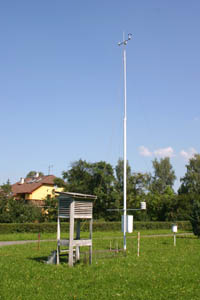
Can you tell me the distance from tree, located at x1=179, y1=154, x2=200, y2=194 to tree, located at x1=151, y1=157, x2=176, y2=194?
5.01 metres

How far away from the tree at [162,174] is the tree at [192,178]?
5.01 m

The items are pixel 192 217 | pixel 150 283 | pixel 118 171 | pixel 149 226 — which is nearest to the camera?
pixel 150 283

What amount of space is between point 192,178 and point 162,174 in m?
8.64

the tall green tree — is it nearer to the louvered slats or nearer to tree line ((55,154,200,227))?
tree line ((55,154,200,227))

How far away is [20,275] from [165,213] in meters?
46.7

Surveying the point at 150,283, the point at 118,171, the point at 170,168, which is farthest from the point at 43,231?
the point at 170,168

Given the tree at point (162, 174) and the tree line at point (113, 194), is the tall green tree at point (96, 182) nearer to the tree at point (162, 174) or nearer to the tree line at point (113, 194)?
the tree line at point (113, 194)

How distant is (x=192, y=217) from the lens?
32344 mm

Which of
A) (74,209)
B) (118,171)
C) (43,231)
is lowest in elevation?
(43,231)

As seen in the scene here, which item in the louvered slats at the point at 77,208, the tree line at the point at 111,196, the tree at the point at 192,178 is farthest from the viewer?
the tree at the point at 192,178

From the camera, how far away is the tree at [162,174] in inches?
3127

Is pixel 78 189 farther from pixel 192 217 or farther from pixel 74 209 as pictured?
pixel 74 209

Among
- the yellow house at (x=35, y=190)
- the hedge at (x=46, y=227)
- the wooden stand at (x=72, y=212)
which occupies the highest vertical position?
the yellow house at (x=35, y=190)

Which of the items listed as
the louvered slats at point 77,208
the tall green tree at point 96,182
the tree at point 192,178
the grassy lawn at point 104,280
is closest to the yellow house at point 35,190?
the tall green tree at point 96,182
